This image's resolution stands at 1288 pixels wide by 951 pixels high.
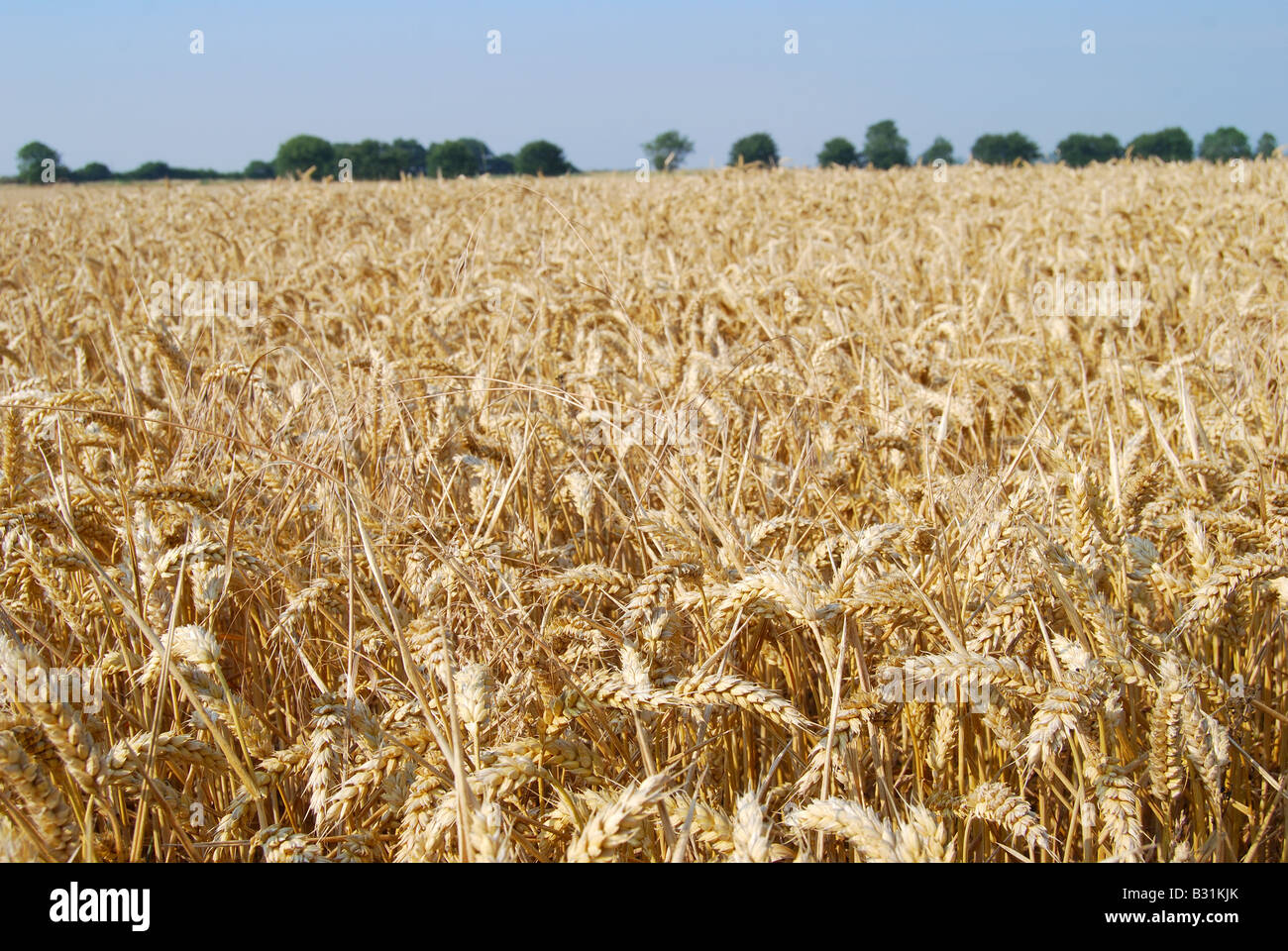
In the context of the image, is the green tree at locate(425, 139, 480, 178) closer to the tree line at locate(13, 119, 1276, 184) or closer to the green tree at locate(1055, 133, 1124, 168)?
the tree line at locate(13, 119, 1276, 184)

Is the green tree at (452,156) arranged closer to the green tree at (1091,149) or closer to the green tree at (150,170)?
the green tree at (150,170)

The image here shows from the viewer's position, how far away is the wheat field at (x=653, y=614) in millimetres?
1108

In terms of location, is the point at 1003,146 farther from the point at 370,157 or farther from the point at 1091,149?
the point at 370,157

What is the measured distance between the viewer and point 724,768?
1468mm

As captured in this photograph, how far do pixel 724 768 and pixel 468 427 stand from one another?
114cm

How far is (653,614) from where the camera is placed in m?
1.36

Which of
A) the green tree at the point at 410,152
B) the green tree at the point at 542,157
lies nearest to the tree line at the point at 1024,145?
the green tree at the point at 542,157

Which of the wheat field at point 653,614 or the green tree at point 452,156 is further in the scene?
the green tree at point 452,156

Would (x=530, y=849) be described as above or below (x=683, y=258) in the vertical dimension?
below

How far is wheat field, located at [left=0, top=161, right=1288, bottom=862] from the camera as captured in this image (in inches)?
43.6

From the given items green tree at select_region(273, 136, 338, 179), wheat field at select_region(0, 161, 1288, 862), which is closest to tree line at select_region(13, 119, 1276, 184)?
green tree at select_region(273, 136, 338, 179)

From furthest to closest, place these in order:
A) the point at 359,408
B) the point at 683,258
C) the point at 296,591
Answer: the point at 683,258 < the point at 359,408 < the point at 296,591
